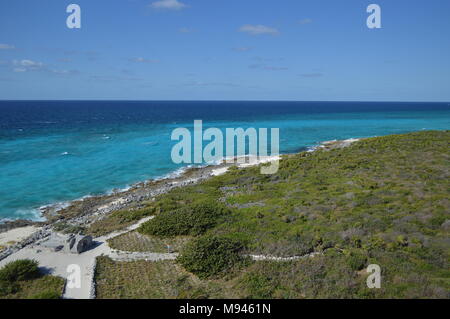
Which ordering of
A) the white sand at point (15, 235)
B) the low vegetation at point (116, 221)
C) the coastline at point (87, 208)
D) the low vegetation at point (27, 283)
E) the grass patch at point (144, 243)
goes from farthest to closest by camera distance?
the coastline at point (87, 208)
the white sand at point (15, 235)
the low vegetation at point (116, 221)
the grass patch at point (144, 243)
the low vegetation at point (27, 283)

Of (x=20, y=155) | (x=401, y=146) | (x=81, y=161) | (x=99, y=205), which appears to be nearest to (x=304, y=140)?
(x=401, y=146)

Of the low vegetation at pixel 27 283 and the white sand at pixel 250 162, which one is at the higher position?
the white sand at pixel 250 162

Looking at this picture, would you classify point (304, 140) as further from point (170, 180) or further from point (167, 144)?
point (170, 180)

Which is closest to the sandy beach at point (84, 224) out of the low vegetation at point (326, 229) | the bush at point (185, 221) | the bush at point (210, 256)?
the bush at point (210, 256)

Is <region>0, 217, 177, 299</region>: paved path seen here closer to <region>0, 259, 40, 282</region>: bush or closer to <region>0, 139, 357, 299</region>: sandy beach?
<region>0, 139, 357, 299</region>: sandy beach

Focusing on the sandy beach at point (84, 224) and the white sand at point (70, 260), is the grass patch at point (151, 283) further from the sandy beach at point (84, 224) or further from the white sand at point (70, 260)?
the sandy beach at point (84, 224)

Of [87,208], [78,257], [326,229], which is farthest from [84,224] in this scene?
[326,229]
